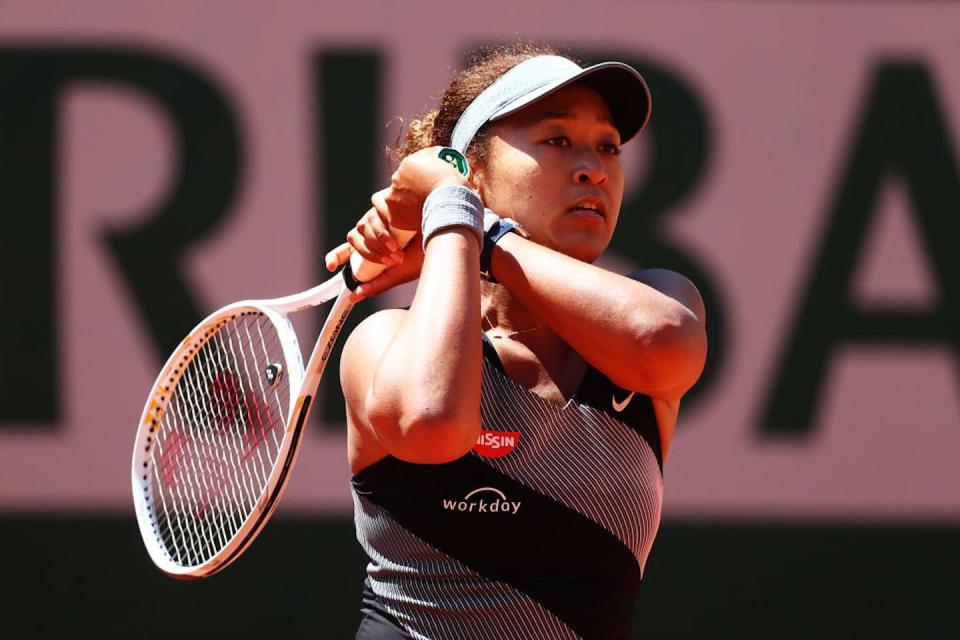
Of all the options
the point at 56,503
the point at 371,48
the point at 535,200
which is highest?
the point at 535,200

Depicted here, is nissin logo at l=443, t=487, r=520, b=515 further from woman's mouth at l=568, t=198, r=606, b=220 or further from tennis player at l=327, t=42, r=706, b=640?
woman's mouth at l=568, t=198, r=606, b=220

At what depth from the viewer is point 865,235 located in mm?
5055

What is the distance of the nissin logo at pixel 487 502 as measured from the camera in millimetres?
1960

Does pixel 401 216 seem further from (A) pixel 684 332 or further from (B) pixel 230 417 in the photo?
(B) pixel 230 417

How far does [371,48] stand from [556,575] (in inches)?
135

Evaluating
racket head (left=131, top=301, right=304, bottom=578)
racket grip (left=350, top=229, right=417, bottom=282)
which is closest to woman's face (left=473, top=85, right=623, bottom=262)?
racket grip (left=350, top=229, right=417, bottom=282)

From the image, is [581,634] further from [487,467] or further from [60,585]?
[60,585]

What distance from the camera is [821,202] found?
16.6 feet

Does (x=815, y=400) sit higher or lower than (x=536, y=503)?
lower

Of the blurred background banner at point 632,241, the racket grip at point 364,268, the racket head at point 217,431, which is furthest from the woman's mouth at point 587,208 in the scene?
the blurred background banner at point 632,241

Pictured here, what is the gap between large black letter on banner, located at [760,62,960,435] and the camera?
16.5 feet

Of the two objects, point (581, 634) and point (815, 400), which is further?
point (815, 400)

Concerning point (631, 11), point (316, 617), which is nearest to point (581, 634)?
point (316, 617)

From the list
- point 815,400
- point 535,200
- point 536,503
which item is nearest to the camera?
point 536,503
